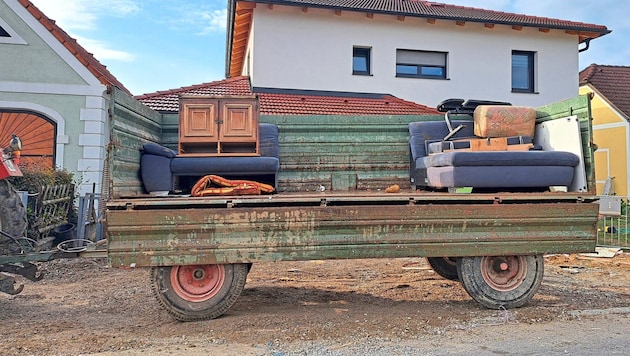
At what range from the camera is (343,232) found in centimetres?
427

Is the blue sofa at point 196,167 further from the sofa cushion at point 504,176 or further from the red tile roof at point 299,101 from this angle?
the red tile roof at point 299,101

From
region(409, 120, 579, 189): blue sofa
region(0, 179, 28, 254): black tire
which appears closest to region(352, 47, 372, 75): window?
region(409, 120, 579, 189): blue sofa

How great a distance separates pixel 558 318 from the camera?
4531 millimetres

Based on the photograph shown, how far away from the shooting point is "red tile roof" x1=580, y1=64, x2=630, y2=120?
716 inches

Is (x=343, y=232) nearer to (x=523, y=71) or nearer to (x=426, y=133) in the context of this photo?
(x=426, y=133)

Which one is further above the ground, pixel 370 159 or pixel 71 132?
pixel 71 132

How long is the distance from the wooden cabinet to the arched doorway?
575cm

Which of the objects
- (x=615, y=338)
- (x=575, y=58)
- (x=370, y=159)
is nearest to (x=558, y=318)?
(x=615, y=338)

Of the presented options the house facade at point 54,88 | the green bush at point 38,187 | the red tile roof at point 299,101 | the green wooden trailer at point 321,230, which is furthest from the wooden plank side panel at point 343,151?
the house facade at point 54,88

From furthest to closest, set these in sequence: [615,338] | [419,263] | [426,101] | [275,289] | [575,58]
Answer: [575,58] < [426,101] < [419,263] < [275,289] < [615,338]

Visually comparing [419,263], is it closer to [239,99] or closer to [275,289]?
[275,289]

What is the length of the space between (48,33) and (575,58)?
15541 mm

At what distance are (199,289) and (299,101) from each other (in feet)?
28.0

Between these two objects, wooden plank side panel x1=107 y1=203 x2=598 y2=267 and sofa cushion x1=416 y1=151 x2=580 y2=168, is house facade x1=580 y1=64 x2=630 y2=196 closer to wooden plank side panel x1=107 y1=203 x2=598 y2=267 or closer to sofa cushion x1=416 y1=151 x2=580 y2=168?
sofa cushion x1=416 y1=151 x2=580 y2=168
